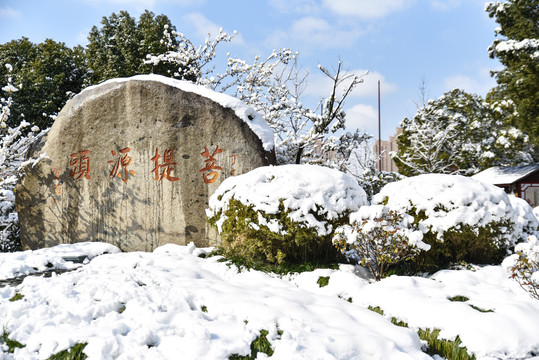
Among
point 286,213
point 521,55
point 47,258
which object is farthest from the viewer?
point 521,55

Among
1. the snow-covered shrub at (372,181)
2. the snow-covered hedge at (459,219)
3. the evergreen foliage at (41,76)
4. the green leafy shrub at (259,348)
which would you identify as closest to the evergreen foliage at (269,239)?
the snow-covered hedge at (459,219)

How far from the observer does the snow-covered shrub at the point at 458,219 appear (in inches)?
204

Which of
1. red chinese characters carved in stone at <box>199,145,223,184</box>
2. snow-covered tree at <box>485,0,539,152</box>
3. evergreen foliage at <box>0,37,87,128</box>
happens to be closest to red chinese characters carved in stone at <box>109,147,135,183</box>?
red chinese characters carved in stone at <box>199,145,223,184</box>

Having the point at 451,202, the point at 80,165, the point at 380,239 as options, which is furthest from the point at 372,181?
the point at 80,165

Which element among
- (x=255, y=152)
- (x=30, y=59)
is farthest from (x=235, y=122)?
(x=30, y=59)

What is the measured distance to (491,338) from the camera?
3.22m

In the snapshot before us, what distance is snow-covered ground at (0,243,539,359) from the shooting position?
9.19ft

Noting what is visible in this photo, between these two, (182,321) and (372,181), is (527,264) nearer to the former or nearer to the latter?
(182,321)

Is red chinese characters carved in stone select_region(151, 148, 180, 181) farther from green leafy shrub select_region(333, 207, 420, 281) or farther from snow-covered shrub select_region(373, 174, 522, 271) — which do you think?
snow-covered shrub select_region(373, 174, 522, 271)

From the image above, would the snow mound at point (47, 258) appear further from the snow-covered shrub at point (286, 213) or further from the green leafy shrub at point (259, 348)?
the green leafy shrub at point (259, 348)

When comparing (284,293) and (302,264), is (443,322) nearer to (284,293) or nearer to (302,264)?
(284,293)

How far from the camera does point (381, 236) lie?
475cm

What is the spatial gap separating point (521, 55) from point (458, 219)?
Answer: 1581cm

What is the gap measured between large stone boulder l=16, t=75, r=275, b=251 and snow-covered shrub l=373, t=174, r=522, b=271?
2564 mm
